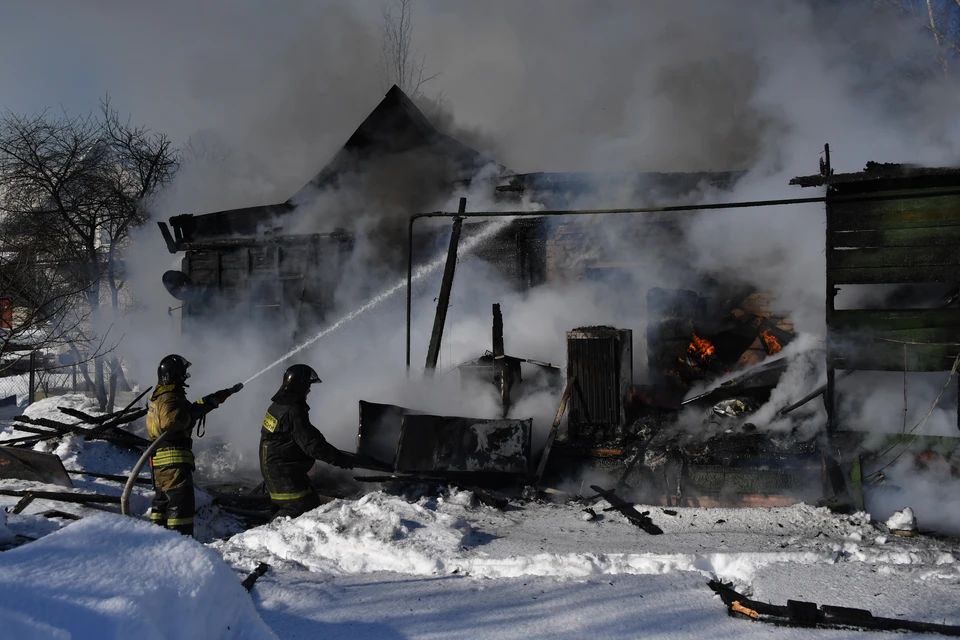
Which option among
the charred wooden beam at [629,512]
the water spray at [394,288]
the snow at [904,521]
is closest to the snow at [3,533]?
the charred wooden beam at [629,512]

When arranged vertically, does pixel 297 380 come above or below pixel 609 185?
below

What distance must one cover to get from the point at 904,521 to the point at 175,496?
585cm

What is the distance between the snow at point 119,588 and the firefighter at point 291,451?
3659 millimetres

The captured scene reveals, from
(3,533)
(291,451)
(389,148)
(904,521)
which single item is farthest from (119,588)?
(389,148)

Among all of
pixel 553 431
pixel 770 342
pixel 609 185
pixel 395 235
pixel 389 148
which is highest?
pixel 389 148

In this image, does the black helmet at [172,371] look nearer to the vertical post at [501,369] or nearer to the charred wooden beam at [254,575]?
the charred wooden beam at [254,575]

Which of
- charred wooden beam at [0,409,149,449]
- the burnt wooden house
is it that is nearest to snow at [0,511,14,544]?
charred wooden beam at [0,409,149,449]

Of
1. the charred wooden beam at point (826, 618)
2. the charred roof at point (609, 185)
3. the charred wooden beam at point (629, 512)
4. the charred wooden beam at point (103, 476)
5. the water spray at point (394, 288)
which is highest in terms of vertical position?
the charred roof at point (609, 185)

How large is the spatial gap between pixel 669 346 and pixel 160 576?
34.4ft

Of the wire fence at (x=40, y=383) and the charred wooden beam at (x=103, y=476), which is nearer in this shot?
the charred wooden beam at (x=103, y=476)

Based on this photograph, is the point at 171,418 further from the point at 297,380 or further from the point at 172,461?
the point at 297,380

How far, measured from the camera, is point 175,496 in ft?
18.1

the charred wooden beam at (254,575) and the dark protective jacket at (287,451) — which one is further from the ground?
the dark protective jacket at (287,451)

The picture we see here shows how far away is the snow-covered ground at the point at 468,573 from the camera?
203 cm
